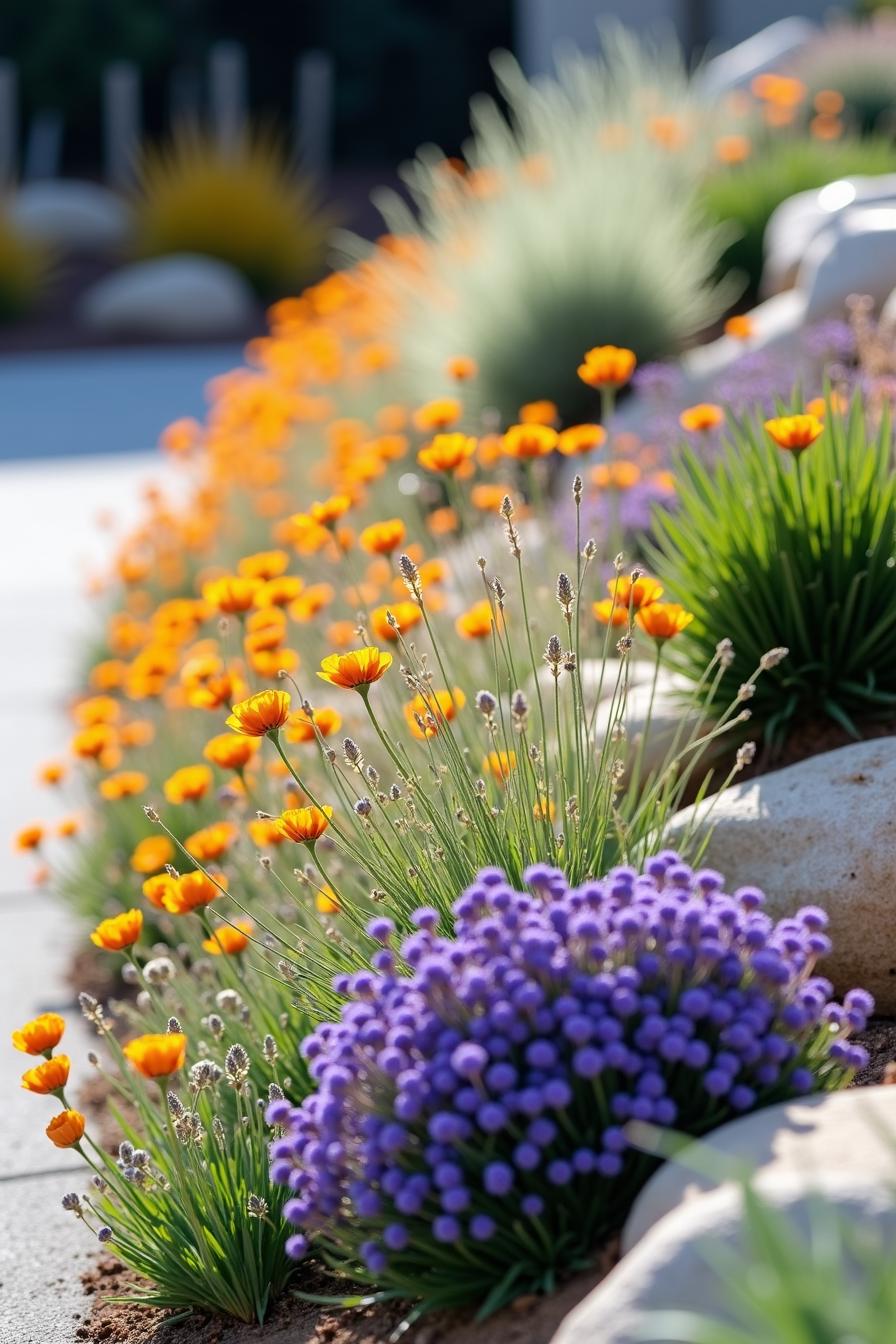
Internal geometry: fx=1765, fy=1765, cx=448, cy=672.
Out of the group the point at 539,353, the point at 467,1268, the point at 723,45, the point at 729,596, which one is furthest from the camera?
the point at 723,45

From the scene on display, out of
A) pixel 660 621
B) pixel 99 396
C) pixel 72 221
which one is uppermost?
pixel 72 221

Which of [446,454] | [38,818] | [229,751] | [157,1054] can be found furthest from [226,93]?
[157,1054]

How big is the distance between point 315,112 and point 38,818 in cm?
2187

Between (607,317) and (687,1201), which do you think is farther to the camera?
(607,317)

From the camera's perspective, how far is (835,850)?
10.3 ft

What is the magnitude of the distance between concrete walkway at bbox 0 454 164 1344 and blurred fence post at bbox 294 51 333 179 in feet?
50.2

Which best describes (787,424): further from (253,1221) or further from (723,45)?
(723,45)

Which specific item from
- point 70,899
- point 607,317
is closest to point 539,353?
point 607,317

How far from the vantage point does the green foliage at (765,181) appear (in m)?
9.05

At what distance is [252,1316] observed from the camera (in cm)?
279

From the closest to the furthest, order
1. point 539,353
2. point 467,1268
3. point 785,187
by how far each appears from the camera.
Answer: point 467,1268 → point 539,353 → point 785,187

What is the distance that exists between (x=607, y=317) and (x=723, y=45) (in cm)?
1908

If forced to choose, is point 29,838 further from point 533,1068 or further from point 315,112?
point 315,112

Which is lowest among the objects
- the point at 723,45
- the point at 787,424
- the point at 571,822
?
the point at 571,822
